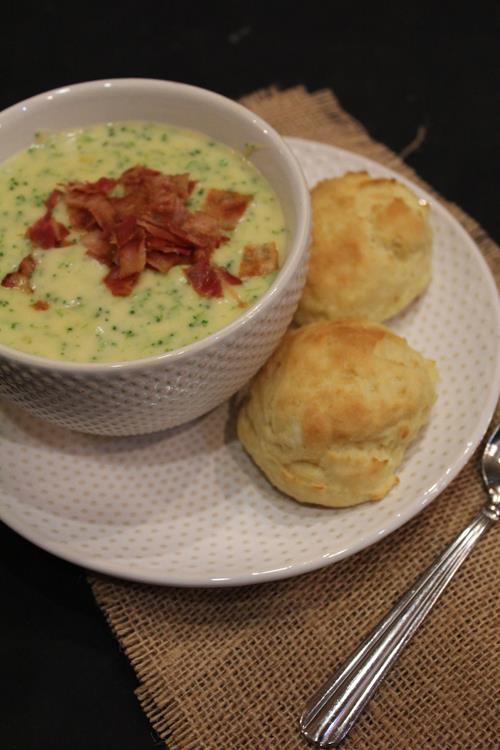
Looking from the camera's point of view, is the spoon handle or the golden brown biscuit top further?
the golden brown biscuit top

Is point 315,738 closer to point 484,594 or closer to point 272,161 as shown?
point 484,594

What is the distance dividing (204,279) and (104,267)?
240mm

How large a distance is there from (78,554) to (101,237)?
2.38ft

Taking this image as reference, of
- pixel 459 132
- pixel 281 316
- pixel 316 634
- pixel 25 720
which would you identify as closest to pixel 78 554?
pixel 25 720

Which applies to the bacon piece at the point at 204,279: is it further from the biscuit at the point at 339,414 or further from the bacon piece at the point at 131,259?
the biscuit at the point at 339,414

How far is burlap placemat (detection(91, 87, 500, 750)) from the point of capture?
5.24 ft

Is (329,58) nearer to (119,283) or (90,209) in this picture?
(90,209)

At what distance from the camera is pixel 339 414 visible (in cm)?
171

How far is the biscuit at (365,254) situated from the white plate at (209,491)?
0.49 ft

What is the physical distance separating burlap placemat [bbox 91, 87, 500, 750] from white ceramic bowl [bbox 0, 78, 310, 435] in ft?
1.47

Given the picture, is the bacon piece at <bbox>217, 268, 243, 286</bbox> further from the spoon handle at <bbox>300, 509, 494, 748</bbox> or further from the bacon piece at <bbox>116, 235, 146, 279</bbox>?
the spoon handle at <bbox>300, 509, 494, 748</bbox>

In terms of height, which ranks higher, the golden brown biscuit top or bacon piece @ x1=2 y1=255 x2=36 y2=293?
bacon piece @ x1=2 y1=255 x2=36 y2=293

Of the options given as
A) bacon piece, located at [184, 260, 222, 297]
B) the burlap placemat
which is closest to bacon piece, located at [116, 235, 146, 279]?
bacon piece, located at [184, 260, 222, 297]

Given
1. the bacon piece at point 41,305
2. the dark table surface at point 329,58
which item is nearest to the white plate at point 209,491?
the bacon piece at point 41,305
